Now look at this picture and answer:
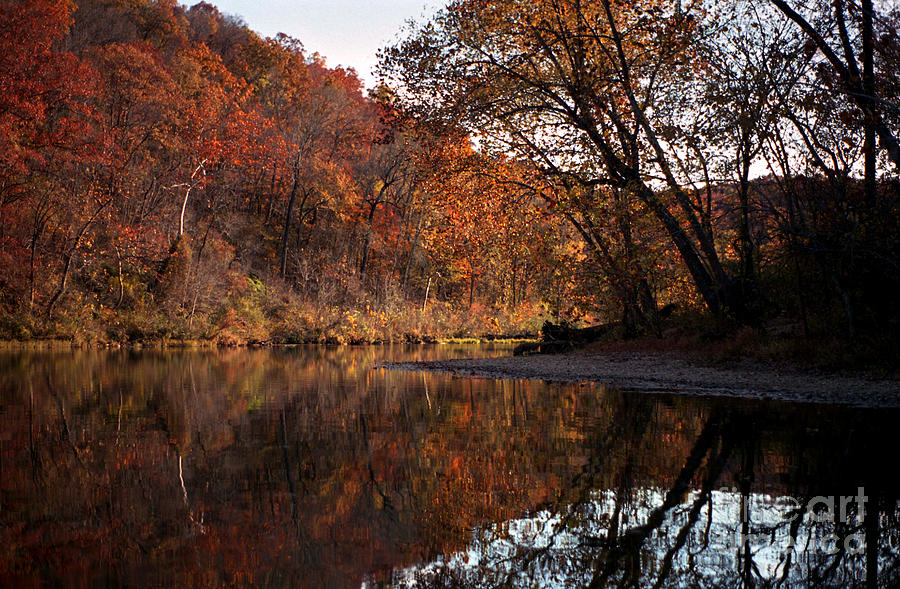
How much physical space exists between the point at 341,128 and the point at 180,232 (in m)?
19.4

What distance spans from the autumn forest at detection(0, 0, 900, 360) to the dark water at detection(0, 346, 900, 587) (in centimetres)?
692

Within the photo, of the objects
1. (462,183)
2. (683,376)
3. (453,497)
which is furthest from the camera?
(462,183)

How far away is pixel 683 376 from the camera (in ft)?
45.6

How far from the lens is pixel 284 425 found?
325 inches

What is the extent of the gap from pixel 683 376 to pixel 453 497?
10129 mm

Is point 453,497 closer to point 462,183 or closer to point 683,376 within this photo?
point 683,376

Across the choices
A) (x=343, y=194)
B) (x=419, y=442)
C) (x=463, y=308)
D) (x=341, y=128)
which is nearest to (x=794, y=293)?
(x=419, y=442)

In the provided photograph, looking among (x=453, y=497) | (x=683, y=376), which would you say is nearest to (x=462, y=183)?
(x=683, y=376)

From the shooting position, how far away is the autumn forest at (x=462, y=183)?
1445cm

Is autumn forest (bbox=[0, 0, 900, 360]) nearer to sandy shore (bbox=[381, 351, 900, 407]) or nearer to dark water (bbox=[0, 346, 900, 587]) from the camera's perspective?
sandy shore (bbox=[381, 351, 900, 407])

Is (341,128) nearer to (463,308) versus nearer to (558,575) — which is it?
(463,308)

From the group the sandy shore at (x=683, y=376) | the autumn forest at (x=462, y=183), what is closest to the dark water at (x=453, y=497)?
the sandy shore at (x=683, y=376)

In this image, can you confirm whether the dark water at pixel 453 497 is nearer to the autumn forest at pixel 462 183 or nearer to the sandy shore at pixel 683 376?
the sandy shore at pixel 683 376

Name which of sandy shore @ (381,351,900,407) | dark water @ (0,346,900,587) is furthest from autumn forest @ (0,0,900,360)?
dark water @ (0,346,900,587)
